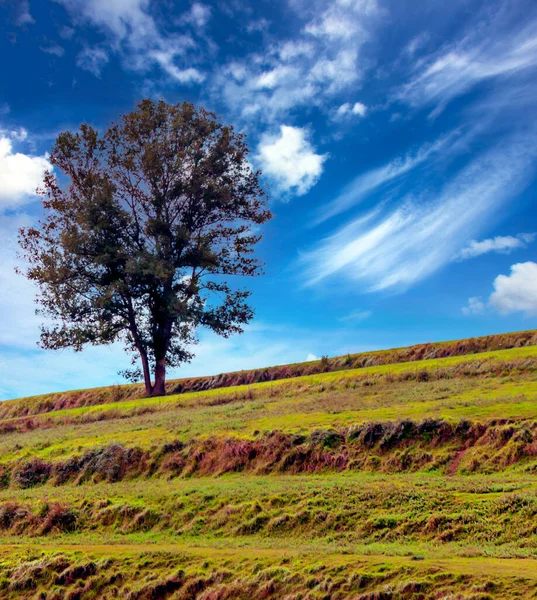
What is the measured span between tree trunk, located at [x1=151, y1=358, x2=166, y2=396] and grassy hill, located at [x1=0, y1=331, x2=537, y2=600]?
616 inches

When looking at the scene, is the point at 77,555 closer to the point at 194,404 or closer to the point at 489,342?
the point at 194,404

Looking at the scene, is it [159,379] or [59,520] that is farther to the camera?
[159,379]

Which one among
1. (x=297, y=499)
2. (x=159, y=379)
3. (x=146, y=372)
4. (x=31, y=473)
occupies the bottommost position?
(x=297, y=499)

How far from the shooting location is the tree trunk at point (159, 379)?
4725 cm

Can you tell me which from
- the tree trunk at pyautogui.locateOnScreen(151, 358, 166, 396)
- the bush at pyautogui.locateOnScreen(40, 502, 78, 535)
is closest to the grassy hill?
the bush at pyautogui.locateOnScreen(40, 502, 78, 535)

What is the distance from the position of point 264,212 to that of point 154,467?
32.6 meters

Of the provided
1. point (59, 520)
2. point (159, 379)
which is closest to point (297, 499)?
point (59, 520)

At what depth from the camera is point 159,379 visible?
47.7 meters

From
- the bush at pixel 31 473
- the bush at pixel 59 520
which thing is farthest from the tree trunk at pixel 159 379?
the bush at pixel 59 520

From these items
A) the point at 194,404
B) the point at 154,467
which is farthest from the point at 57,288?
Result: the point at 154,467

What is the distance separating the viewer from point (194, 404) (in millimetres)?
36812

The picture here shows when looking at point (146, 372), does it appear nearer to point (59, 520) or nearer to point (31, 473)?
point (31, 473)

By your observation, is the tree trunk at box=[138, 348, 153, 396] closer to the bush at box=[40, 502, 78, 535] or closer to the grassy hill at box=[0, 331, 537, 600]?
the grassy hill at box=[0, 331, 537, 600]

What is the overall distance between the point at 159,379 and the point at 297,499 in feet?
107
